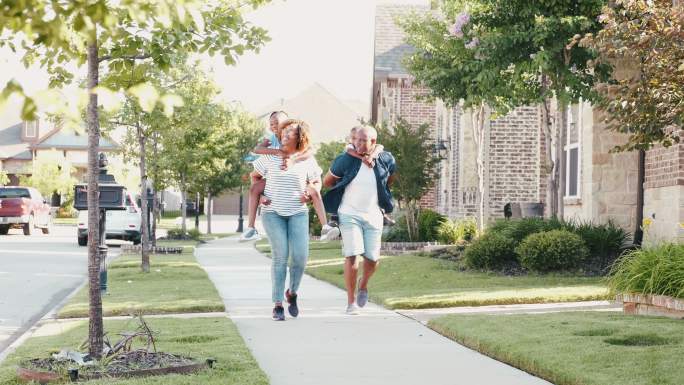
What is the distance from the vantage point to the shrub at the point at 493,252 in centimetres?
1603

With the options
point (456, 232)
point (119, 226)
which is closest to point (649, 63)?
point (456, 232)

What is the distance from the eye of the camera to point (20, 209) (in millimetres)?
38969

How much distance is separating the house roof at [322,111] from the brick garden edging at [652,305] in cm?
8170

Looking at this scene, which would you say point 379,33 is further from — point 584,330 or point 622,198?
point 584,330

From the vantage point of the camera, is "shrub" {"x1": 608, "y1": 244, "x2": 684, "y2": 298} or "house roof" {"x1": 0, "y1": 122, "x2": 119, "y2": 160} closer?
"shrub" {"x1": 608, "y1": 244, "x2": 684, "y2": 298}

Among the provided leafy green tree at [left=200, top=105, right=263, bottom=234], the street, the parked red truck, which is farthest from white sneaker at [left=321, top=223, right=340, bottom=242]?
the parked red truck

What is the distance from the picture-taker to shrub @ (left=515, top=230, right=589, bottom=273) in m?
14.8

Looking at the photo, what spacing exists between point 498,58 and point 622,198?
369cm

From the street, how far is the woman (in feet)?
8.45

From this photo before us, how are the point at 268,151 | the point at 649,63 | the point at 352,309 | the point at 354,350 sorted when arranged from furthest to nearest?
the point at 352,309 < the point at 268,151 < the point at 649,63 < the point at 354,350

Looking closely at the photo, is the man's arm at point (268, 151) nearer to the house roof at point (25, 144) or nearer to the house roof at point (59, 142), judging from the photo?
the house roof at point (59, 142)

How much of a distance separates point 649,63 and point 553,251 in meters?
7.07

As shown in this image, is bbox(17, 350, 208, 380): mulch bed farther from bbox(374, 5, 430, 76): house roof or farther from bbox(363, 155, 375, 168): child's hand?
bbox(374, 5, 430, 76): house roof

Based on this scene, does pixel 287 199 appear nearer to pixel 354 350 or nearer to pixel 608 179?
pixel 354 350
